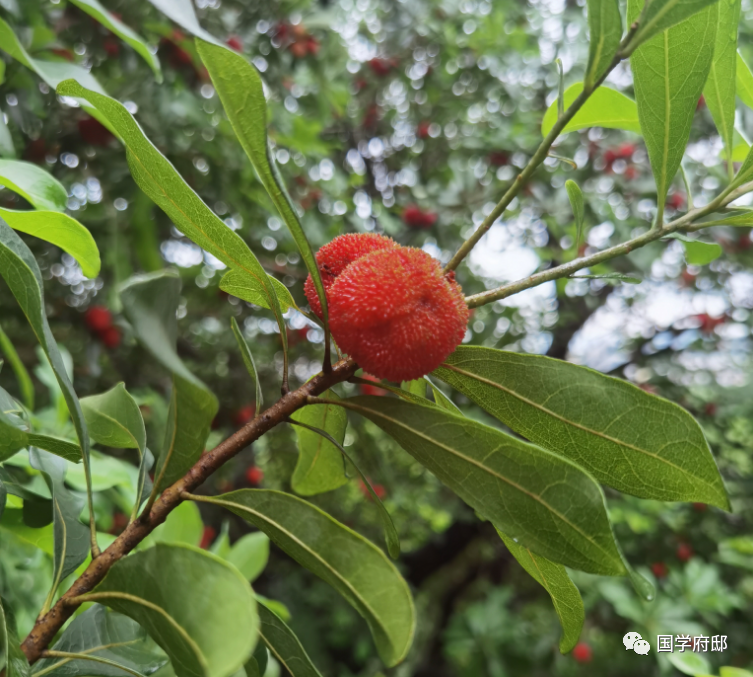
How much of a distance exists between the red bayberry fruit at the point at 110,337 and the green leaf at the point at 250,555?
3.57ft

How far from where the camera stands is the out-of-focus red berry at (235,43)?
2084 millimetres

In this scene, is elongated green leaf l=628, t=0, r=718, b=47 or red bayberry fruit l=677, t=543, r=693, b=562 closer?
elongated green leaf l=628, t=0, r=718, b=47

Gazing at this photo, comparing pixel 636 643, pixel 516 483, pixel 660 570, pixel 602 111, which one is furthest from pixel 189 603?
pixel 660 570

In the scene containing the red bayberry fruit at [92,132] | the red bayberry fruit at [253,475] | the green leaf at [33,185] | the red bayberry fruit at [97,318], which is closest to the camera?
the green leaf at [33,185]

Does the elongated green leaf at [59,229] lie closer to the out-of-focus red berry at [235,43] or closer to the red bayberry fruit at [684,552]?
the out-of-focus red berry at [235,43]

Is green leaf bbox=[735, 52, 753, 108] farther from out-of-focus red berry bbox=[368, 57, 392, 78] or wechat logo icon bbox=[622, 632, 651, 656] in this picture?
out-of-focus red berry bbox=[368, 57, 392, 78]

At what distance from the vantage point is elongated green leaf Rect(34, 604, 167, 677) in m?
0.53

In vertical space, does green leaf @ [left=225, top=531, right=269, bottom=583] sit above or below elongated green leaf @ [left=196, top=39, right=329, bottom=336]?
below

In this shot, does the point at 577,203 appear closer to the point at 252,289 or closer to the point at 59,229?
the point at 252,289

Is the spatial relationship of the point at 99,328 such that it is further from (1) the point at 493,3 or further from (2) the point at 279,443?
(1) the point at 493,3

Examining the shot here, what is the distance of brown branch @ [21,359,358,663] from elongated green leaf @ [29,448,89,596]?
71 millimetres

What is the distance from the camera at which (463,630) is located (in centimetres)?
355

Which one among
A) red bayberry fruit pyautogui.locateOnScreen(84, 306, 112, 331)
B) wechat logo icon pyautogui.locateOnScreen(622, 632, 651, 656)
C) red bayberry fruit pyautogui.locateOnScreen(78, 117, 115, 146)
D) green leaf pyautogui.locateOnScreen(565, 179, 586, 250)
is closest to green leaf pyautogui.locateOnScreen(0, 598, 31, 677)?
green leaf pyautogui.locateOnScreen(565, 179, 586, 250)

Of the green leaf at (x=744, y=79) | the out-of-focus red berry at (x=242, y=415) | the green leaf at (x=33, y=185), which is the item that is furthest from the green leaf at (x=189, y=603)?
the out-of-focus red berry at (x=242, y=415)
